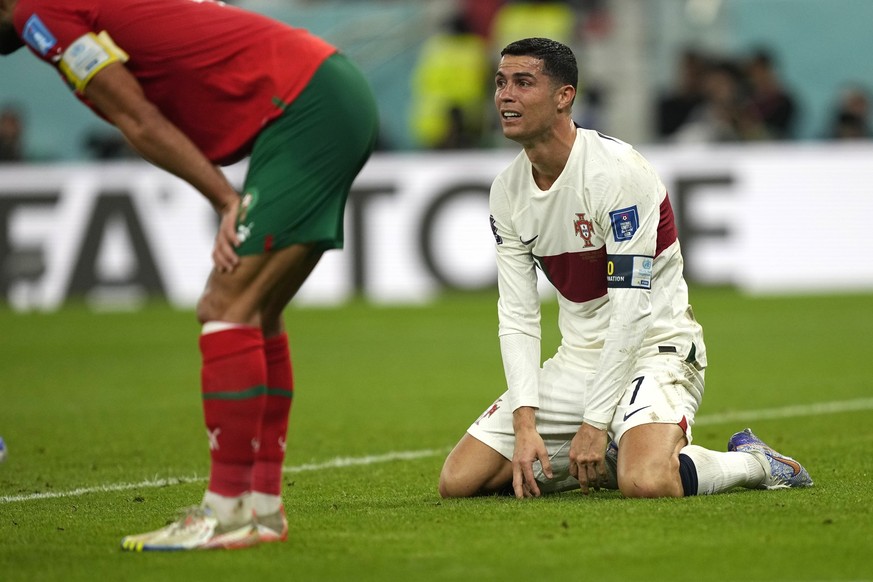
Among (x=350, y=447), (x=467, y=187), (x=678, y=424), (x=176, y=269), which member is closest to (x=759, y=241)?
(x=467, y=187)

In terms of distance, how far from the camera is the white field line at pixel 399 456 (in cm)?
591

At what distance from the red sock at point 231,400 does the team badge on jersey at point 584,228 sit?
1662 mm

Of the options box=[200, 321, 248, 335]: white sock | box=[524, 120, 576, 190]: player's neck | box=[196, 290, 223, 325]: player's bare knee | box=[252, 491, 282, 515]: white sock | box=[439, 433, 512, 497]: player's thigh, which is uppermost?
box=[524, 120, 576, 190]: player's neck

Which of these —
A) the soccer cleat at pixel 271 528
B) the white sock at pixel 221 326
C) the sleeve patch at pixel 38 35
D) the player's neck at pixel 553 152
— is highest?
the sleeve patch at pixel 38 35

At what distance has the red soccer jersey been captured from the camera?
434cm

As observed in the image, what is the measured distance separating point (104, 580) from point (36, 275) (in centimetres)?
1258

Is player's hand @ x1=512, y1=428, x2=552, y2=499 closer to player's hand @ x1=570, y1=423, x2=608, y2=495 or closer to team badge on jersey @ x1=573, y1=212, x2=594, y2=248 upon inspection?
player's hand @ x1=570, y1=423, x2=608, y2=495

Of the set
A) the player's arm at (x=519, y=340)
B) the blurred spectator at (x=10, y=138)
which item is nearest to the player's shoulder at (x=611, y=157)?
the player's arm at (x=519, y=340)

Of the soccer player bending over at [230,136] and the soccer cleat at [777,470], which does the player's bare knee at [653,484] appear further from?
the soccer player bending over at [230,136]

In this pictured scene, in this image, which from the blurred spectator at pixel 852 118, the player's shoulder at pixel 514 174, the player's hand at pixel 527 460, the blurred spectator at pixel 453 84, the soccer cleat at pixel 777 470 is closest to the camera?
the player's hand at pixel 527 460

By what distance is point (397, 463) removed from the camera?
6.74 m

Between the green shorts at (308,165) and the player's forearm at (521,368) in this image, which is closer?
the green shorts at (308,165)

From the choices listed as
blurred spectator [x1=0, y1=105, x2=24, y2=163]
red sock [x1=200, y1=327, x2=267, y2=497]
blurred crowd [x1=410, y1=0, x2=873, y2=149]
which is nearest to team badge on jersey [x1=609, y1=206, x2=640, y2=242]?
red sock [x1=200, y1=327, x2=267, y2=497]

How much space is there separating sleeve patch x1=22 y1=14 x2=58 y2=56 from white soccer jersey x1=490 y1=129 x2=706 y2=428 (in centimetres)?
203
